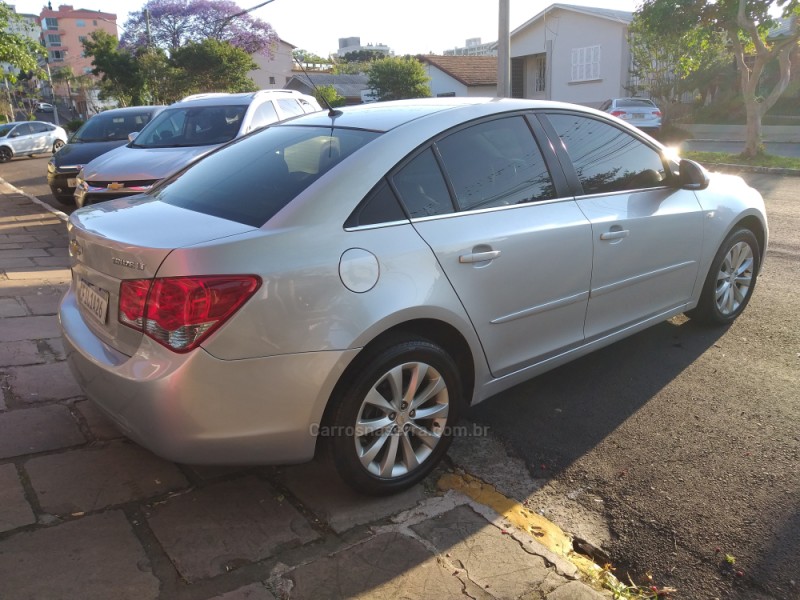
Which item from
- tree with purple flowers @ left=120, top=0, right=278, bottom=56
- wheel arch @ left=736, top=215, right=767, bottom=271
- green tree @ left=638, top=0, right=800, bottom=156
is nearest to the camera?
wheel arch @ left=736, top=215, right=767, bottom=271

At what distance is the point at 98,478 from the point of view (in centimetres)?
303

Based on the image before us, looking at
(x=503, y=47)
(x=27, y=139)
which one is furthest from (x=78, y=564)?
(x=27, y=139)

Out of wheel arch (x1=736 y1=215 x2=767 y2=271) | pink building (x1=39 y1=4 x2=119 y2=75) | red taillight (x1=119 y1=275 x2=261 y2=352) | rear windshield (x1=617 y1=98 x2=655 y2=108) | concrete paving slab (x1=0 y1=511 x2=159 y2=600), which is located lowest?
concrete paving slab (x1=0 y1=511 x2=159 y2=600)

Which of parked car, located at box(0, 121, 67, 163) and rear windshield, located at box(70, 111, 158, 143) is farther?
parked car, located at box(0, 121, 67, 163)

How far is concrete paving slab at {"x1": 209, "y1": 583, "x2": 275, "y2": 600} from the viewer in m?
2.32

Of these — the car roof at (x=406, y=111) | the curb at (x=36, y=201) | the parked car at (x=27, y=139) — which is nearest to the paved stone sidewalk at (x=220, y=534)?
the car roof at (x=406, y=111)

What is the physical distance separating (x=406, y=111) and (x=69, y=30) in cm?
11924

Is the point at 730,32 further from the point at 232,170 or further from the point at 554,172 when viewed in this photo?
the point at 232,170

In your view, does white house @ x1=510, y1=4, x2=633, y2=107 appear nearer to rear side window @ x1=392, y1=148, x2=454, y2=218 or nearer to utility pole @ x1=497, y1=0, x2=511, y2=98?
utility pole @ x1=497, y1=0, x2=511, y2=98

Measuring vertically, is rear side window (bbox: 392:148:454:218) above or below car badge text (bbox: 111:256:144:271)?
above

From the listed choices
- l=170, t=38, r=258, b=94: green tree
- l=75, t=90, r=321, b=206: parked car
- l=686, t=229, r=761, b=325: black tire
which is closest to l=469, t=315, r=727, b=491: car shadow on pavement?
l=686, t=229, r=761, b=325: black tire

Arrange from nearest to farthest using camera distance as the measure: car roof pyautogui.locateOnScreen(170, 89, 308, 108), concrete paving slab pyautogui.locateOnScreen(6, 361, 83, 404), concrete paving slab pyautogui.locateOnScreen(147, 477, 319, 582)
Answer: concrete paving slab pyautogui.locateOnScreen(147, 477, 319, 582)
concrete paving slab pyautogui.locateOnScreen(6, 361, 83, 404)
car roof pyautogui.locateOnScreen(170, 89, 308, 108)

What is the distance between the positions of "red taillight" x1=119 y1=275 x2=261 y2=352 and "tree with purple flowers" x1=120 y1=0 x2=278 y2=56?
4925cm

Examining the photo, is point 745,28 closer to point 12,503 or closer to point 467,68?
point 12,503
